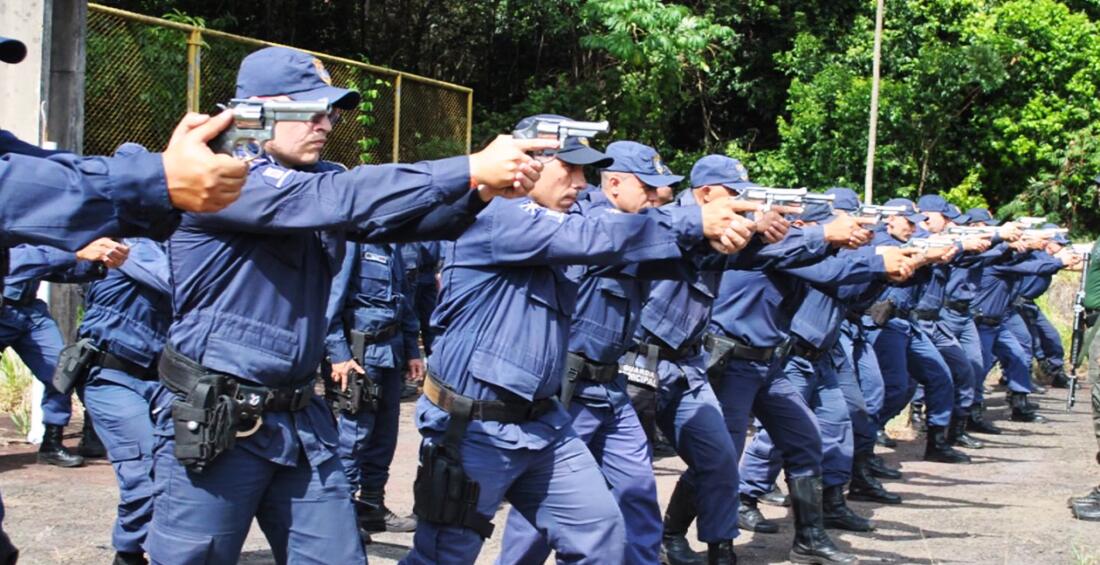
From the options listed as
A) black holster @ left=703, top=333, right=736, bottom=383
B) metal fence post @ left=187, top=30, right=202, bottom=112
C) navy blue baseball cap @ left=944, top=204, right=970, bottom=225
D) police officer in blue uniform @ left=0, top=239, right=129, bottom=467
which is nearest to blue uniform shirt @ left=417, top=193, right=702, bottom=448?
black holster @ left=703, top=333, right=736, bottom=383

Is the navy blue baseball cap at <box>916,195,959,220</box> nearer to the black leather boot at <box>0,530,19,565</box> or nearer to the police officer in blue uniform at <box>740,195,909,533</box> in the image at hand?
the police officer in blue uniform at <box>740,195,909,533</box>

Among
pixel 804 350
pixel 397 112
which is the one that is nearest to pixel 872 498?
pixel 804 350

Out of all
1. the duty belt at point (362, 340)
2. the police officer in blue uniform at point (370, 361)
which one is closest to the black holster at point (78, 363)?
the police officer in blue uniform at point (370, 361)

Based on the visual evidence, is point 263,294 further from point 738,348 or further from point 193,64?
point 193,64

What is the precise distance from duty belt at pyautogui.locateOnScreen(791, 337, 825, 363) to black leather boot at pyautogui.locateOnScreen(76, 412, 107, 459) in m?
4.66

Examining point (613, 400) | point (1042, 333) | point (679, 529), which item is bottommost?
point (679, 529)

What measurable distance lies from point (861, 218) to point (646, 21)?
9.88m

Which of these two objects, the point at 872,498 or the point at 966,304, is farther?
the point at 966,304

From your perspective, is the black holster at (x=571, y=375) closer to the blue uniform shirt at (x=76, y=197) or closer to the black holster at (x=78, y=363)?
the black holster at (x=78, y=363)

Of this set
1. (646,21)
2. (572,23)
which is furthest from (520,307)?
(572,23)

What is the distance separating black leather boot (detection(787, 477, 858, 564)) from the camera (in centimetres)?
778

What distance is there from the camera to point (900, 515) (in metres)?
9.38

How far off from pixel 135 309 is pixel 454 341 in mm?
2263

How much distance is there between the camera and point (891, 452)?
12383 mm
